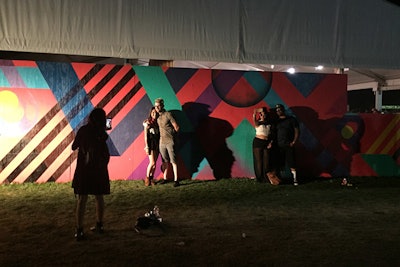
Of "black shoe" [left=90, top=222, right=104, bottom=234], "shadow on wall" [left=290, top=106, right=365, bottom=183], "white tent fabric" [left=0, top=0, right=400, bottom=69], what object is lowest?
"black shoe" [left=90, top=222, right=104, bottom=234]

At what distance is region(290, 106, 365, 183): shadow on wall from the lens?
1130 cm

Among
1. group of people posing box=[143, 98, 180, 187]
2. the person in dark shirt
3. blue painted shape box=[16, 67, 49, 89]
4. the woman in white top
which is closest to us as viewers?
group of people posing box=[143, 98, 180, 187]

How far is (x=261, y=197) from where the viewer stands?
8.77 metres

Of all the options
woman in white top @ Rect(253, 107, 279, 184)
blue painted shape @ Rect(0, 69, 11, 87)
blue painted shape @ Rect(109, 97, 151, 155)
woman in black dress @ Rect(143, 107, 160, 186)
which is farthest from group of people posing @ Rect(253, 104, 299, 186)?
blue painted shape @ Rect(0, 69, 11, 87)

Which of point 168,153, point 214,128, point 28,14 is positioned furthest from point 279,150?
point 28,14

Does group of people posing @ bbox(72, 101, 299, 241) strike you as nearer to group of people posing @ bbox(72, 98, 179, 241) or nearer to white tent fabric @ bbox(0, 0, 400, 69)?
white tent fabric @ bbox(0, 0, 400, 69)

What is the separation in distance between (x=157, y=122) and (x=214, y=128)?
1733 mm

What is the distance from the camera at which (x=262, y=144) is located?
34.0ft

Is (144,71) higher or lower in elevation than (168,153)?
higher

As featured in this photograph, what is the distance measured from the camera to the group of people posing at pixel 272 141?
10216 mm

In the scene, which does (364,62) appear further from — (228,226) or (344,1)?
Answer: (228,226)

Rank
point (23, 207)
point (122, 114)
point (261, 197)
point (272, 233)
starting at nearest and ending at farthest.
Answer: point (272, 233), point (23, 207), point (261, 197), point (122, 114)

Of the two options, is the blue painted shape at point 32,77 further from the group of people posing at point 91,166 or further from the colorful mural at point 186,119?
the group of people posing at point 91,166

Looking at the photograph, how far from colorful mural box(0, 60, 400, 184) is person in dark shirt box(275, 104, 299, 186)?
3.01 feet
